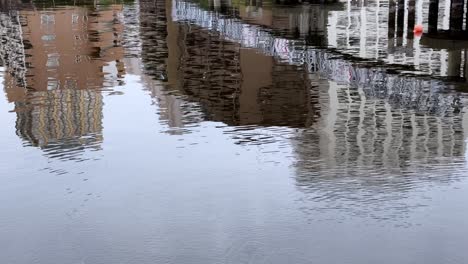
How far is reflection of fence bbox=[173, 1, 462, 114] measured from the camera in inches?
674

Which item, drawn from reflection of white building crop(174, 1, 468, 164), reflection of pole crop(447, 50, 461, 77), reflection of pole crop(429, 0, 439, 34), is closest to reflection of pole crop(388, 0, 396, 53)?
reflection of pole crop(429, 0, 439, 34)

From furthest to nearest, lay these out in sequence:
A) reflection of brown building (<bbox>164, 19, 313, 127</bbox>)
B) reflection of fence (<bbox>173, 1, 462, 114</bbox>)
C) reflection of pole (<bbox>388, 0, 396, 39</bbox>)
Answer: reflection of pole (<bbox>388, 0, 396, 39</bbox>) < reflection of fence (<bbox>173, 1, 462, 114</bbox>) < reflection of brown building (<bbox>164, 19, 313, 127</bbox>)

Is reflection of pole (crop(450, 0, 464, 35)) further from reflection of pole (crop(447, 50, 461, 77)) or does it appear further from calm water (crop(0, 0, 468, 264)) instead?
reflection of pole (crop(447, 50, 461, 77))

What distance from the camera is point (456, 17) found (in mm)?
30891

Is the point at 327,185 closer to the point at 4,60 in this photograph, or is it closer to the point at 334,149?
the point at 334,149

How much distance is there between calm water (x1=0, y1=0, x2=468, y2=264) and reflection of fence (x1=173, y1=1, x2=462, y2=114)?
0.10 metres

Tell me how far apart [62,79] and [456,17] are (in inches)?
646

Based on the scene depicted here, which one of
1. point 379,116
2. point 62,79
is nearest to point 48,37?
point 62,79

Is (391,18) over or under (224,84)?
over

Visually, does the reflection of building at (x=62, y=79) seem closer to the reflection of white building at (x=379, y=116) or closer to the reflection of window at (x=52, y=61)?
the reflection of window at (x=52, y=61)

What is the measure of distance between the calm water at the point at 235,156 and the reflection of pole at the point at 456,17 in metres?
3.99

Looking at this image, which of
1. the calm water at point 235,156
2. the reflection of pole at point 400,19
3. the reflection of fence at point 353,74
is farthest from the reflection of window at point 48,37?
the reflection of pole at point 400,19

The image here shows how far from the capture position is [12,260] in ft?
26.9

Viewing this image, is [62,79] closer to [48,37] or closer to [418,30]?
[48,37]
